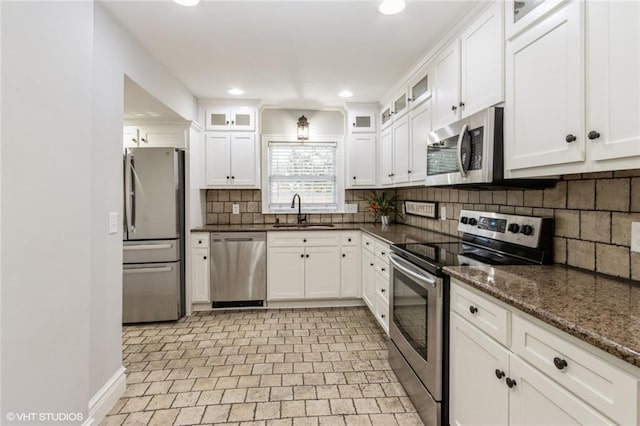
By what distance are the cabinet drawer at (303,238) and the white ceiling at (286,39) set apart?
1585 millimetres

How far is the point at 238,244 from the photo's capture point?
365 cm

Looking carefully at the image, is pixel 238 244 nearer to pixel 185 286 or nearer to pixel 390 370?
pixel 185 286

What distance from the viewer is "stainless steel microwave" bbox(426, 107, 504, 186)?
5.59ft

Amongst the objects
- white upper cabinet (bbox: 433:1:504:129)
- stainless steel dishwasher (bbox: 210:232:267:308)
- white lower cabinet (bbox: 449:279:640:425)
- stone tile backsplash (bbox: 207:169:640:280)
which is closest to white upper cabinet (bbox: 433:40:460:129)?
white upper cabinet (bbox: 433:1:504:129)

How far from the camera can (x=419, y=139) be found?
9.05 feet

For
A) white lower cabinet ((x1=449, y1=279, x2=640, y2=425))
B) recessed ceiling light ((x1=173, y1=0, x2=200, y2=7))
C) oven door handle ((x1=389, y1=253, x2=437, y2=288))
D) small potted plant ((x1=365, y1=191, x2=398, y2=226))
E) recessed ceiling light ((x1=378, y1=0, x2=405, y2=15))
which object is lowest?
white lower cabinet ((x1=449, y1=279, x2=640, y2=425))

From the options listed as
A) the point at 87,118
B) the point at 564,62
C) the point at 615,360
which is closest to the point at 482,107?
the point at 564,62

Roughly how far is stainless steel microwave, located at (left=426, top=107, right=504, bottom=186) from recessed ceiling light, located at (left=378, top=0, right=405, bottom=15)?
2.54 ft

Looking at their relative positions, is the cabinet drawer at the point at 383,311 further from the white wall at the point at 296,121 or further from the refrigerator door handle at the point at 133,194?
the refrigerator door handle at the point at 133,194

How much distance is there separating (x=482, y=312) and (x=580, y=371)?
46 cm

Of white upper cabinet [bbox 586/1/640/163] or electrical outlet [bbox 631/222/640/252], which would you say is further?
electrical outlet [bbox 631/222/640/252]

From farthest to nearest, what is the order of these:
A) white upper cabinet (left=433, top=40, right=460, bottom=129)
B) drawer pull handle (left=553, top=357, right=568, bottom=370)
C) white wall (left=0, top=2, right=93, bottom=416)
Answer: white upper cabinet (left=433, top=40, right=460, bottom=129)
white wall (left=0, top=2, right=93, bottom=416)
drawer pull handle (left=553, top=357, right=568, bottom=370)

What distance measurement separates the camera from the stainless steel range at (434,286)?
166cm

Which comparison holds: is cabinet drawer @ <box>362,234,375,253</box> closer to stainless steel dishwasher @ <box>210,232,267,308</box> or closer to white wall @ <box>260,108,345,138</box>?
stainless steel dishwasher @ <box>210,232,267,308</box>
